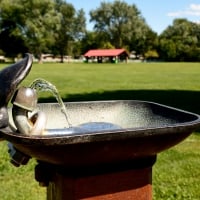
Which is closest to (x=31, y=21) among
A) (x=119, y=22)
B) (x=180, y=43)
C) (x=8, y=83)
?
(x=119, y=22)

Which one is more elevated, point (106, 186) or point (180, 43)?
point (106, 186)

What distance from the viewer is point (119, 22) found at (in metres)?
85.6

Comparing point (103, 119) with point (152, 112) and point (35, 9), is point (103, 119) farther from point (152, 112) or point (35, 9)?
point (35, 9)

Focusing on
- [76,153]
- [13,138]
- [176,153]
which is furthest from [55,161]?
[176,153]

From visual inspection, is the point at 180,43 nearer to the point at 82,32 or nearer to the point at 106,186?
the point at 82,32

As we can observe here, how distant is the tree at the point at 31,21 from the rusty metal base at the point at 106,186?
211ft

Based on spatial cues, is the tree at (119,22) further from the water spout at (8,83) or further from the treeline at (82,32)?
the water spout at (8,83)

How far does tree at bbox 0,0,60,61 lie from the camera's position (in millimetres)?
65938

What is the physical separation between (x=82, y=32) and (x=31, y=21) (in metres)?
18.5

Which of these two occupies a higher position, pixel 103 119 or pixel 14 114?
pixel 14 114

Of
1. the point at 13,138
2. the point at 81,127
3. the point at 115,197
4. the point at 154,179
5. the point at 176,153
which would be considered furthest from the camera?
the point at 176,153

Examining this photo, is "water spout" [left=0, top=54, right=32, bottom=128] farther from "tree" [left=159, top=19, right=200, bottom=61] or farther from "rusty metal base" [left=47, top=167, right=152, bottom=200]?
"tree" [left=159, top=19, right=200, bottom=61]

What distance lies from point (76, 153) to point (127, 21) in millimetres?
84315

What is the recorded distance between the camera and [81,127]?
336 centimetres
